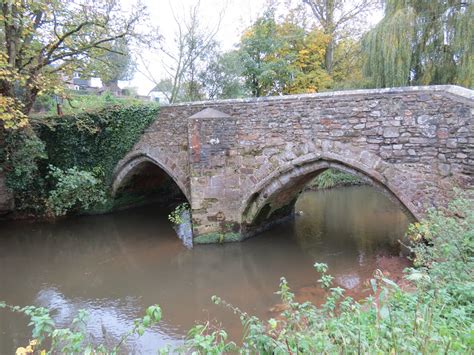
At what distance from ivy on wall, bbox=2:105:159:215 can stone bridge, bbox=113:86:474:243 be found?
3.54ft

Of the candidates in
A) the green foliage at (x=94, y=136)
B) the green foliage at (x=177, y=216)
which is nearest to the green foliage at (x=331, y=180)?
the green foliage at (x=177, y=216)

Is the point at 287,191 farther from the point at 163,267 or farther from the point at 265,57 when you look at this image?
the point at 265,57

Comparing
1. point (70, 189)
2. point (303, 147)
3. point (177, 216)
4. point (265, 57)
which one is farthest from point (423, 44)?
point (70, 189)

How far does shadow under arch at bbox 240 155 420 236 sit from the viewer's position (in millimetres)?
5520

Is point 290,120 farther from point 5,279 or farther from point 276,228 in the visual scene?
point 5,279

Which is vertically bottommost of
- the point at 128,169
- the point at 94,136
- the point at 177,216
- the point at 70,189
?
the point at 177,216

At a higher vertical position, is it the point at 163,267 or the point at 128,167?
the point at 128,167

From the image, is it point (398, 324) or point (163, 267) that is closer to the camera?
point (398, 324)

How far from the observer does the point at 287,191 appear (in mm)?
7859

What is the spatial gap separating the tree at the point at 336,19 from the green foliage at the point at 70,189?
10.0 meters

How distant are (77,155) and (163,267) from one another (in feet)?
17.1

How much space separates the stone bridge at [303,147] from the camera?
476cm

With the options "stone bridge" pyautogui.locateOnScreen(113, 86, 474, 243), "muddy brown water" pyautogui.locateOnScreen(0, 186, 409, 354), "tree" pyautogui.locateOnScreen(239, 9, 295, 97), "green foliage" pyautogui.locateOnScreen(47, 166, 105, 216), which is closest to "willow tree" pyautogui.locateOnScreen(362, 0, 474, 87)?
"tree" pyautogui.locateOnScreen(239, 9, 295, 97)

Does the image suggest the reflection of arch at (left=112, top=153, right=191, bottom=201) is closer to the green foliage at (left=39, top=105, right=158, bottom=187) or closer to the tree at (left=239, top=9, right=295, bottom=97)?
the green foliage at (left=39, top=105, right=158, bottom=187)
